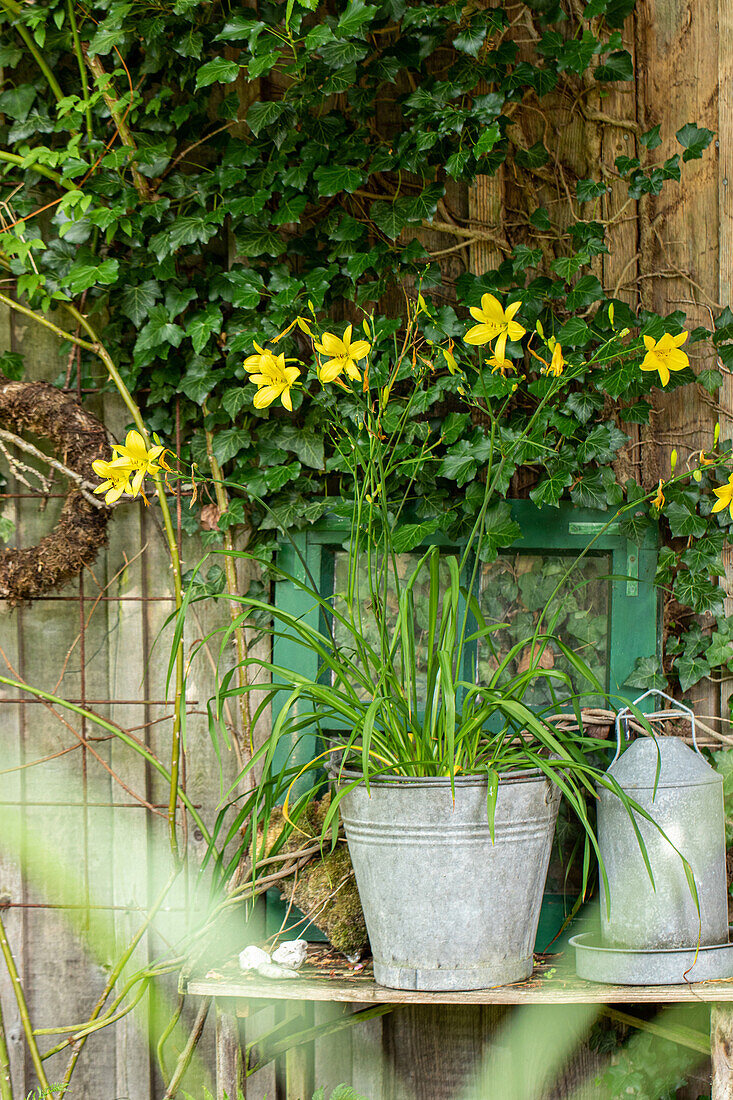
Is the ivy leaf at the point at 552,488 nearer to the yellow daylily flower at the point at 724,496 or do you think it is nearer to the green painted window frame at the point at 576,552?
the green painted window frame at the point at 576,552

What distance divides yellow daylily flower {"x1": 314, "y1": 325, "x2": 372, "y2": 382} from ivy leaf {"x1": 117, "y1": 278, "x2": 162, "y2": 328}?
0.59 m

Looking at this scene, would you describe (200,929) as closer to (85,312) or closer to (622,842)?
(622,842)

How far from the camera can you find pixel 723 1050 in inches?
56.8

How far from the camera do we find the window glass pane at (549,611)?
1.86m

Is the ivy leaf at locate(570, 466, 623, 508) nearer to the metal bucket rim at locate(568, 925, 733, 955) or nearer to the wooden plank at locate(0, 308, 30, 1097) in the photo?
the metal bucket rim at locate(568, 925, 733, 955)

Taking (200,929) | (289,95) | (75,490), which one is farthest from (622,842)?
(289,95)

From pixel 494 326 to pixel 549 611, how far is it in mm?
659

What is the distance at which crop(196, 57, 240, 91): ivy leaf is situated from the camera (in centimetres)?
167

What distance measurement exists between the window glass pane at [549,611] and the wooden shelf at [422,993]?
555mm

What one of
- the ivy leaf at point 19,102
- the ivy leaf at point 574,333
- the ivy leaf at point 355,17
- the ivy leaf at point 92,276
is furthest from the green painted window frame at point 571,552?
the ivy leaf at point 19,102

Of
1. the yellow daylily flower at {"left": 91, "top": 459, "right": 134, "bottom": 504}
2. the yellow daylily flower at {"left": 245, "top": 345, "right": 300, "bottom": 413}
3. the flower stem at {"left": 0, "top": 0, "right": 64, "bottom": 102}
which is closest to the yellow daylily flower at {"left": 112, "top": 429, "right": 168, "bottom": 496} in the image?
the yellow daylily flower at {"left": 91, "top": 459, "right": 134, "bottom": 504}

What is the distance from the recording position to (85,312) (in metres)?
2.00

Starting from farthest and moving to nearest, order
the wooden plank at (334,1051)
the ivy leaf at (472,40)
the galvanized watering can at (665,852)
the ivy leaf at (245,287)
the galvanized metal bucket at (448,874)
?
the wooden plank at (334,1051) < the ivy leaf at (245,287) < the ivy leaf at (472,40) < the galvanized watering can at (665,852) < the galvanized metal bucket at (448,874)

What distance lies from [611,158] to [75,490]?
133cm
